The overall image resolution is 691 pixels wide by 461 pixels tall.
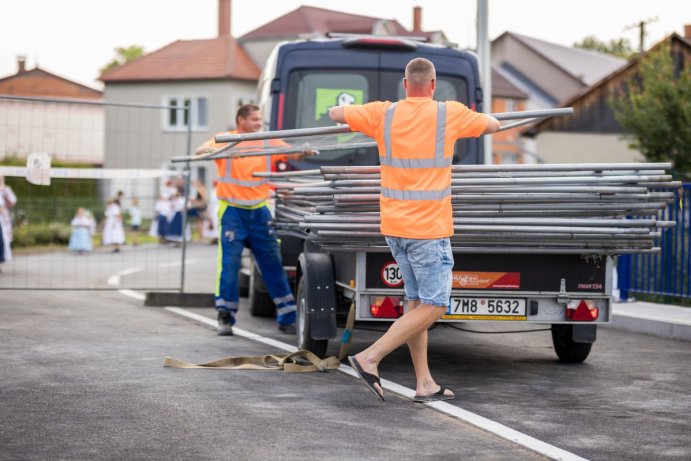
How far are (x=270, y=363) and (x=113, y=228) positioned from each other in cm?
1509

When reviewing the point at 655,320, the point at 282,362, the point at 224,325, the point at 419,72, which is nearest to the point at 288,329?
the point at 224,325

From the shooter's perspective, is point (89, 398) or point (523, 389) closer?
point (89, 398)

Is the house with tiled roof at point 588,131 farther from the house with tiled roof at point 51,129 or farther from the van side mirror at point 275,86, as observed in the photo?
the van side mirror at point 275,86

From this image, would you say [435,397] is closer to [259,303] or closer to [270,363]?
[270,363]

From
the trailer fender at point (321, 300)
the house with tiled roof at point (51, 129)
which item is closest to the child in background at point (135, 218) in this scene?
the house with tiled roof at point (51, 129)

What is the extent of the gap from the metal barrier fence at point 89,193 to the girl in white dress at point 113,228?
0.11ft

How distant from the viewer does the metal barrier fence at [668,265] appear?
1423 centimetres

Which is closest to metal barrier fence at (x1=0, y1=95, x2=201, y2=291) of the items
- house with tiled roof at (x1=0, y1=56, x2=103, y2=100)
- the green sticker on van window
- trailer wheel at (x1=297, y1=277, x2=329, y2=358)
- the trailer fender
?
the green sticker on van window

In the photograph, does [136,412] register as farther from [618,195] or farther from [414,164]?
[618,195]

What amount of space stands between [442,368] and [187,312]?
4711mm

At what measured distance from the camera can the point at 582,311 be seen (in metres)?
9.22

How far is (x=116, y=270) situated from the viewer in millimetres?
20562

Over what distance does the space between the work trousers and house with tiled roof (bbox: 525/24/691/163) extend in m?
49.9

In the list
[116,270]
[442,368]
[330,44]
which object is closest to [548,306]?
[442,368]
